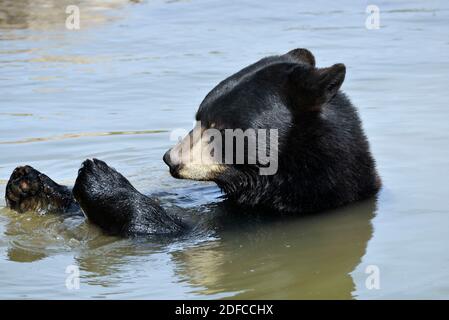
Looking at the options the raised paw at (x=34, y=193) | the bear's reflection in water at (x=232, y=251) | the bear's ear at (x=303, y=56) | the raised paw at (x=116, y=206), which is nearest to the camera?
the bear's reflection in water at (x=232, y=251)

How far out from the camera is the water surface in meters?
6.46

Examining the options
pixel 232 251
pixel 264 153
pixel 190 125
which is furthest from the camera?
pixel 190 125

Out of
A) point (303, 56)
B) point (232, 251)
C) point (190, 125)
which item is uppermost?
point (303, 56)

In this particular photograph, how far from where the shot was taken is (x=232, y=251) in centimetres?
700

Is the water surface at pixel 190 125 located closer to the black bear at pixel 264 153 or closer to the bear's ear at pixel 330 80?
the black bear at pixel 264 153

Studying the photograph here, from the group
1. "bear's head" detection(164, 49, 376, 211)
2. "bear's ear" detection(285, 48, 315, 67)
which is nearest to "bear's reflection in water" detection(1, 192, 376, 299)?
"bear's head" detection(164, 49, 376, 211)

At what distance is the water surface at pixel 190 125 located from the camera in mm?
6457

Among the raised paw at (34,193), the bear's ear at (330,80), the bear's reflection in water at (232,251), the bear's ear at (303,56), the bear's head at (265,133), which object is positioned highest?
the bear's ear at (303,56)

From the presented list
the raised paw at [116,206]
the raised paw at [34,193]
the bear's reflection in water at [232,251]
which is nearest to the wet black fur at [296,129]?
the bear's reflection in water at [232,251]

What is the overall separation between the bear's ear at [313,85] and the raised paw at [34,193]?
1.85 m

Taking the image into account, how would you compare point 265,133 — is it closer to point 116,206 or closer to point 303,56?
point 303,56

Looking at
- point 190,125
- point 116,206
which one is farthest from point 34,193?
point 190,125

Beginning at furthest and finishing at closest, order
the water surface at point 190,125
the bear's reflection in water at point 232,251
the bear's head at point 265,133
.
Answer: the bear's head at point 265,133 < the water surface at point 190,125 < the bear's reflection in water at point 232,251

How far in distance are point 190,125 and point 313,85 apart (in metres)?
3.05
